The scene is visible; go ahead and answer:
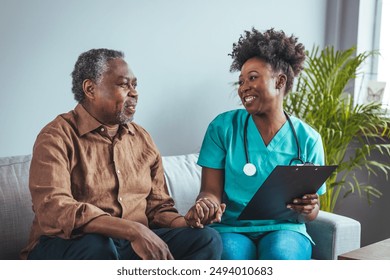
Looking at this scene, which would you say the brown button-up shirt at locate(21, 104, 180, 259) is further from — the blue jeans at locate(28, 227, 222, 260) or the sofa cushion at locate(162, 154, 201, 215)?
the sofa cushion at locate(162, 154, 201, 215)

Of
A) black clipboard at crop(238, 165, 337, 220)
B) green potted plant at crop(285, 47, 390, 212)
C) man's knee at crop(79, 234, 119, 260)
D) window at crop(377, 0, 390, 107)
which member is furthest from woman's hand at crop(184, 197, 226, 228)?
window at crop(377, 0, 390, 107)

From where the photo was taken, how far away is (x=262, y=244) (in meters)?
2.28

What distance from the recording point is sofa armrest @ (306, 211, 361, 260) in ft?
8.35

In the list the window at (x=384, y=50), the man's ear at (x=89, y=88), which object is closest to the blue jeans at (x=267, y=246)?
the man's ear at (x=89, y=88)

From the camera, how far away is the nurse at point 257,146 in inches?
91.2

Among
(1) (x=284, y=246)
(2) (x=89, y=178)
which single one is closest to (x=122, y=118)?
(2) (x=89, y=178)

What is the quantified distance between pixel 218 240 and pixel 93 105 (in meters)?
0.58

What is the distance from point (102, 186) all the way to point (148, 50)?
104 cm

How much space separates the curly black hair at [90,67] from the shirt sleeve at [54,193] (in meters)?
0.20

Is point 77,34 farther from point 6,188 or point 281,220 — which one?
point 281,220

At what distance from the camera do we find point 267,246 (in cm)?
224
